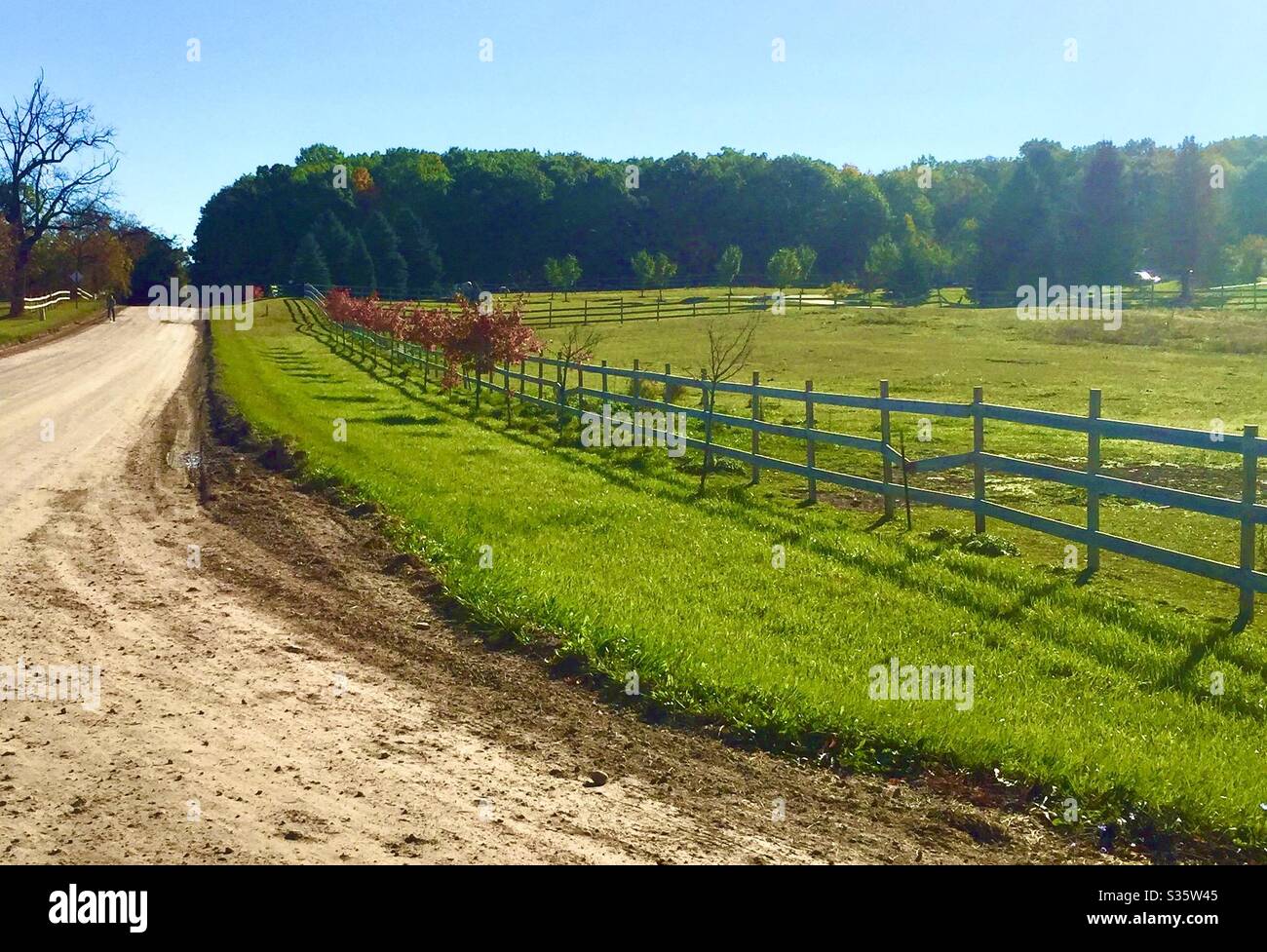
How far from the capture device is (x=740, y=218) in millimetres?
131750

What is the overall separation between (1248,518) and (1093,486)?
1734 mm

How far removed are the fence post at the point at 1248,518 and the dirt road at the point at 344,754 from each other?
15.0ft

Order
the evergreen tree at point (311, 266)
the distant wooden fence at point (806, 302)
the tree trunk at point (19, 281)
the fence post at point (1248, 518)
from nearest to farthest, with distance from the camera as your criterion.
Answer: the fence post at point (1248, 518)
the tree trunk at point (19, 281)
the distant wooden fence at point (806, 302)
the evergreen tree at point (311, 266)

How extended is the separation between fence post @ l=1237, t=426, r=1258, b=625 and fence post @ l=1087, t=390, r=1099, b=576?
1573 millimetres

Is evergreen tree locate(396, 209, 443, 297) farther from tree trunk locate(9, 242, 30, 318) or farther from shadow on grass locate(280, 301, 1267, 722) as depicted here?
shadow on grass locate(280, 301, 1267, 722)

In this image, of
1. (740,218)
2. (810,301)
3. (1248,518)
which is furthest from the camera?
(740,218)

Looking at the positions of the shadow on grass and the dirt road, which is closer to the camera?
the dirt road

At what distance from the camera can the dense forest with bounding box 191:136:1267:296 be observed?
92.0 meters

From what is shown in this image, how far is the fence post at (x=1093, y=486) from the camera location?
10617mm

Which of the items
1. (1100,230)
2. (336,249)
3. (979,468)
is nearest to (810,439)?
(979,468)

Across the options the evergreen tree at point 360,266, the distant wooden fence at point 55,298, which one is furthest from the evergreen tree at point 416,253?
the distant wooden fence at point 55,298

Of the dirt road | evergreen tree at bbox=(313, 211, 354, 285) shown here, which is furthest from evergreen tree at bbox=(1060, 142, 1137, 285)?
the dirt road

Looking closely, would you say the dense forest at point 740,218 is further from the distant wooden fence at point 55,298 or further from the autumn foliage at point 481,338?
the autumn foliage at point 481,338

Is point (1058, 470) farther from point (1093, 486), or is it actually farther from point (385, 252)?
point (385, 252)
